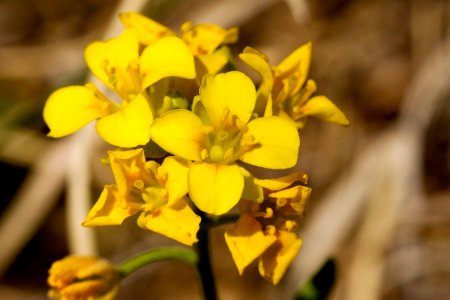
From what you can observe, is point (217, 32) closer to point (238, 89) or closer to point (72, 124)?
point (238, 89)

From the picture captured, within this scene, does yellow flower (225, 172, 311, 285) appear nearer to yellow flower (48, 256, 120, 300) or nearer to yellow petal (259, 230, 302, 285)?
yellow petal (259, 230, 302, 285)

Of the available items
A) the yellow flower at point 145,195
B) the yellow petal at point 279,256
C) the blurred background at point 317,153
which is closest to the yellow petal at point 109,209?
the yellow flower at point 145,195

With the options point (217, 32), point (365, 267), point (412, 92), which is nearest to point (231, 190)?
point (217, 32)

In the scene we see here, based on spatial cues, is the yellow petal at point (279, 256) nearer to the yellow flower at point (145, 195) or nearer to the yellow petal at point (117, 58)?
the yellow flower at point (145, 195)

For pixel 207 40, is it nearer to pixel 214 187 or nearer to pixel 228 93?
pixel 228 93

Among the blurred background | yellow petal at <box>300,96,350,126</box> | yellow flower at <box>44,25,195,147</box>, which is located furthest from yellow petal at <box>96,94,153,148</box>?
the blurred background

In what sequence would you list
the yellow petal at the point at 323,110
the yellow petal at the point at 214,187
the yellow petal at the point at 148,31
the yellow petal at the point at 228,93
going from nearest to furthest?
the yellow petal at the point at 214,187, the yellow petal at the point at 228,93, the yellow petal at the point at 323,110, the yellow petal at the point at 148,31
